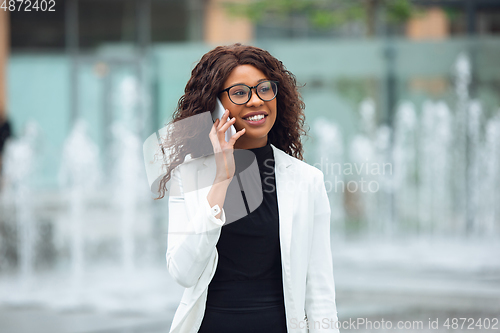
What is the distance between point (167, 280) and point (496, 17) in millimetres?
7365

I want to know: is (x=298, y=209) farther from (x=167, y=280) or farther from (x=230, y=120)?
(x=167, y=280)

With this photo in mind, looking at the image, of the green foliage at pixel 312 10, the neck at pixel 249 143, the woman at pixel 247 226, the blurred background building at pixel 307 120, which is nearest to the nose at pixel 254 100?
the woman at pixel 247 226

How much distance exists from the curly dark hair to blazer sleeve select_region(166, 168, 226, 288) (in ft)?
0.68

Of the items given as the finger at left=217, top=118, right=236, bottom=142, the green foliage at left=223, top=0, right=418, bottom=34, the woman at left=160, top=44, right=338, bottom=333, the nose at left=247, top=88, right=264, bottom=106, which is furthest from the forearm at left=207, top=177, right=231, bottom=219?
the green foliage at left=223, top=0, right=418, bottom=34

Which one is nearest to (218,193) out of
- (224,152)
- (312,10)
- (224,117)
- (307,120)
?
(224,152)

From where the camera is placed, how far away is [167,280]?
20.2 feet

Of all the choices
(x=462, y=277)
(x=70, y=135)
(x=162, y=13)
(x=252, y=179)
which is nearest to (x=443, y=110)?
(x=462, y=277)

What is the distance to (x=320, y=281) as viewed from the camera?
64.1 inches

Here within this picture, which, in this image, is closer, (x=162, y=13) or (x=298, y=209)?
(x=298, y=209)

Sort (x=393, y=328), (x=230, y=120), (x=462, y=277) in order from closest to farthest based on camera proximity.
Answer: (x=230, y=120), (x=393, y=328), (x=462, y=277)

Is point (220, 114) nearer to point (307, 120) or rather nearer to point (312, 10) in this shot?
point (307, 120)

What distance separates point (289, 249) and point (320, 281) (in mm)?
151

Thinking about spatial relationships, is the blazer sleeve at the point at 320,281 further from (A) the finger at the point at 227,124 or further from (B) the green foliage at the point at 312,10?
(B) the green foliage at the point at 312,10

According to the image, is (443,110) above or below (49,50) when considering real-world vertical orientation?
below
